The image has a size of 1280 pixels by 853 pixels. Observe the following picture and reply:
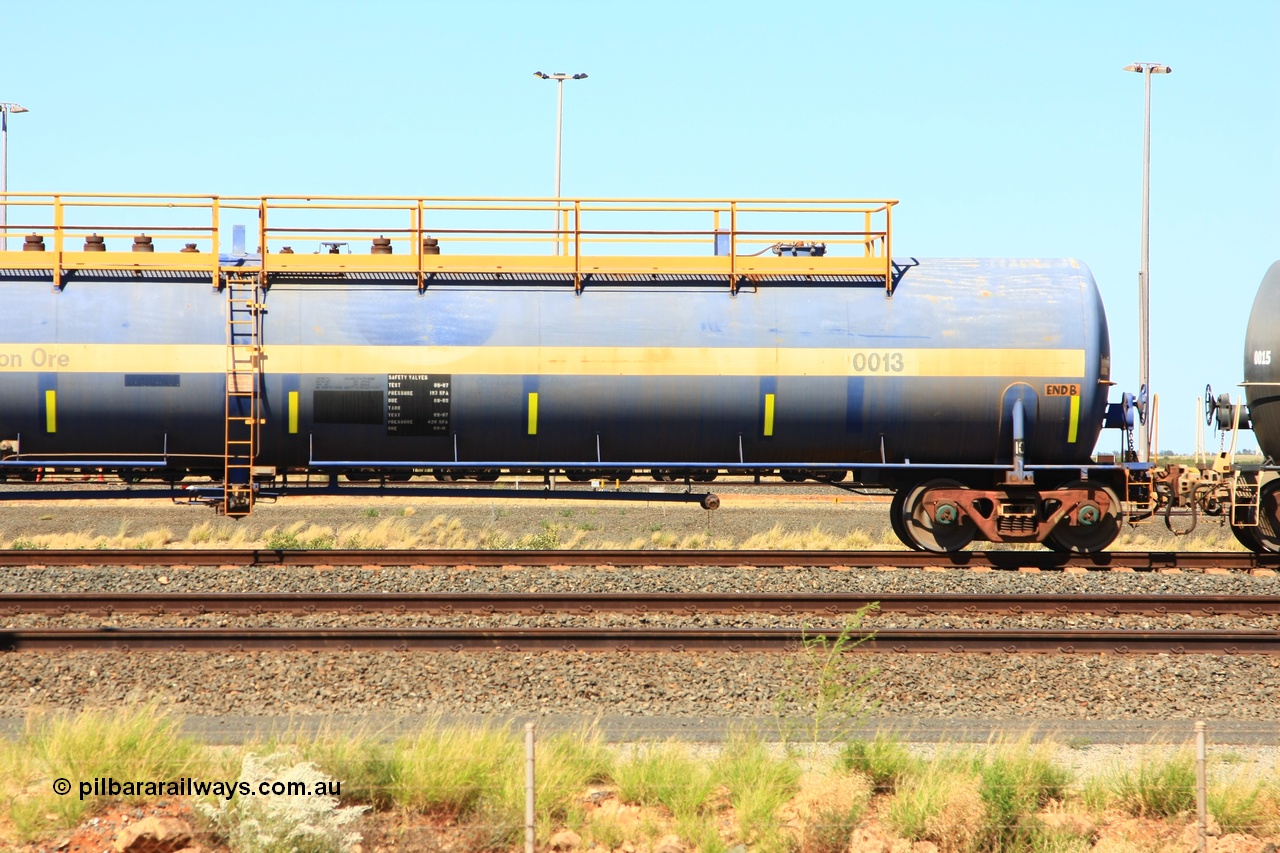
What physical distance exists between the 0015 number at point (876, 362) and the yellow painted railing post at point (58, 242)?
10.9 metres

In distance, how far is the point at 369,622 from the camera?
11039 mm

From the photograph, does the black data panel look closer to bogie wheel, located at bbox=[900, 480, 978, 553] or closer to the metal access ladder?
the metal access ladder

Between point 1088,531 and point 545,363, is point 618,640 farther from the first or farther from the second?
point 1088,531

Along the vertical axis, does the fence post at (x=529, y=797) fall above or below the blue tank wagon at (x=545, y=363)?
below

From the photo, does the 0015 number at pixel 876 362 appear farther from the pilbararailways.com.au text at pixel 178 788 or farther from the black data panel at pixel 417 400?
the pilbararailways.com.au text at pixel 178 788

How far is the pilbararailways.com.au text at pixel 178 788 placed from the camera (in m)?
6.09

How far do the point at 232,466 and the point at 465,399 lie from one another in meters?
3.29

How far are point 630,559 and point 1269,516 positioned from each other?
9660 mm

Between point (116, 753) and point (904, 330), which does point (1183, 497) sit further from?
point (116, 753)

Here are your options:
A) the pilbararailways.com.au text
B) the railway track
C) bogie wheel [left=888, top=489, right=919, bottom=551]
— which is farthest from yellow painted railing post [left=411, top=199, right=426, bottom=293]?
the pilbararailways.com.au text

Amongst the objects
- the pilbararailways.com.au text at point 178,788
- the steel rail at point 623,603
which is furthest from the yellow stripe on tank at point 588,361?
the pilbararailways.com.au text at point 178,788

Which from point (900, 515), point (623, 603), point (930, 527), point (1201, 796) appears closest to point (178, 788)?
point (1201, 796)

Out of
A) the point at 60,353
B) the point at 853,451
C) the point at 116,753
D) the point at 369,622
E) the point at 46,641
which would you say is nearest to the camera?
the point at 116,753

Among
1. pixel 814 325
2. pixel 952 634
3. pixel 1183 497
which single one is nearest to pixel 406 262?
pixel 814 325
